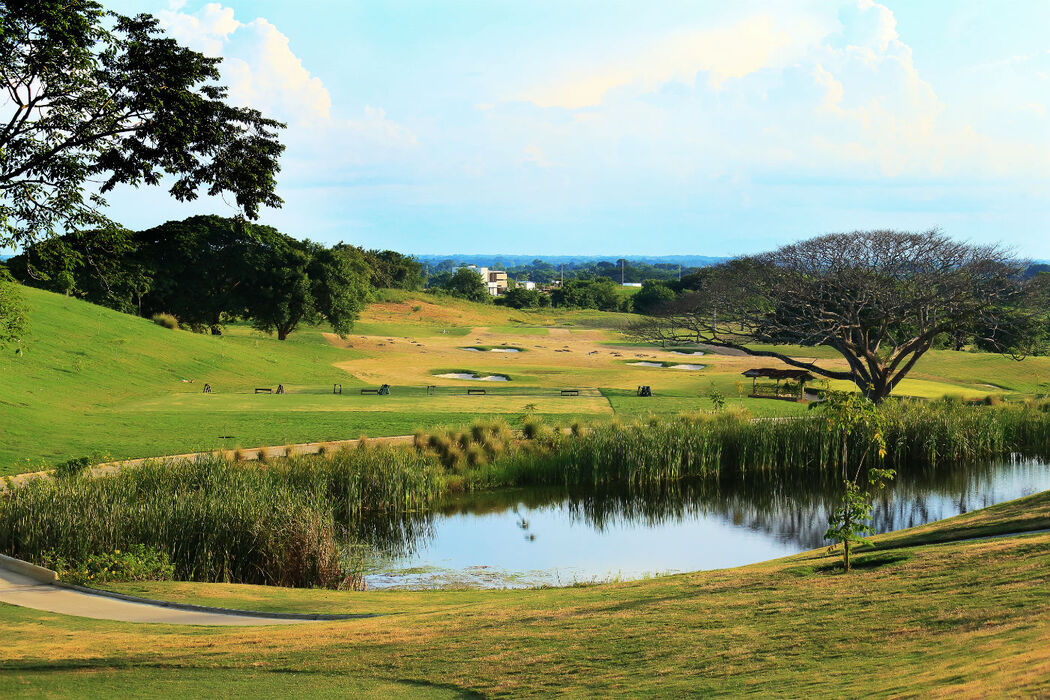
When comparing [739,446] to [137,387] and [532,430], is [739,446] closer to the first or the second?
[532,430]

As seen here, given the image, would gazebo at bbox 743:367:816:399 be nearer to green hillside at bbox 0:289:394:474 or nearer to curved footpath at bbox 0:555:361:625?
green hillside at bbox 0:289:394:474

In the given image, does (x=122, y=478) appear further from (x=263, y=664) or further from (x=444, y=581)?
(x=263, y=664)

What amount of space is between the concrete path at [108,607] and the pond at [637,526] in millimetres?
5726

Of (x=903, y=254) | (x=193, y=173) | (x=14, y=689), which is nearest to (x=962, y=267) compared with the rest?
(x=903, y=254)

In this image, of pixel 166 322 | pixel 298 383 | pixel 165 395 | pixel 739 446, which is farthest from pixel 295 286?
pixel 739 446

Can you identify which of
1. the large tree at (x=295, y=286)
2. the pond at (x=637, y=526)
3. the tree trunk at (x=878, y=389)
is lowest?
the pond at (x=637, y=526)

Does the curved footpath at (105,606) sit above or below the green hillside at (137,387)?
below

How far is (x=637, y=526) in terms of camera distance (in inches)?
938

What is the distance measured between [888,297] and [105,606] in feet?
117

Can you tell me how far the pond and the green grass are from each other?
23.5 feet

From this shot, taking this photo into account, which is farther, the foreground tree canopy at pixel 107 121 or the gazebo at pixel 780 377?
the gazebo at pixel 780 377

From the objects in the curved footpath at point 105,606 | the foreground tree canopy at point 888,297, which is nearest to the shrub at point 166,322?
the foreground tree canopy at point 888,297

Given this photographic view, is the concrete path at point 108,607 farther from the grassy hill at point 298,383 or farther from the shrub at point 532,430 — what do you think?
the shrub at point 532,430

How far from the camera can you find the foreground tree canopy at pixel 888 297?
40.4 m
